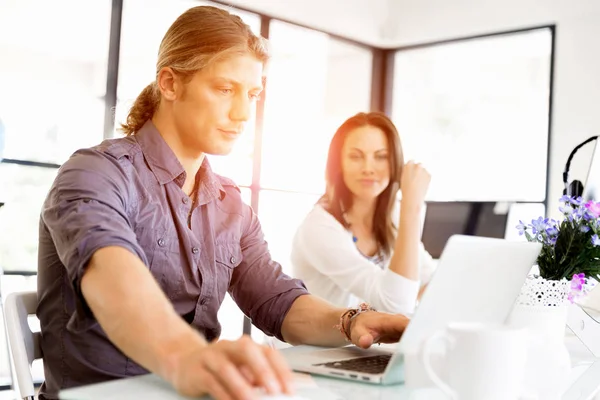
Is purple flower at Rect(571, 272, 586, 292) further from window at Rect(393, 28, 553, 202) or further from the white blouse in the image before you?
window at Rect(393, 28, 553, 202)

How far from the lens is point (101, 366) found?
1197 millimetres

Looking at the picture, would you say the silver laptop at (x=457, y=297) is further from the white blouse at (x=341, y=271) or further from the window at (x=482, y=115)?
the window at (x=482, y=115)

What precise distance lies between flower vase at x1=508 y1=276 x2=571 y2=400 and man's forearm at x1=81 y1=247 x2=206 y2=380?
1.49 ft

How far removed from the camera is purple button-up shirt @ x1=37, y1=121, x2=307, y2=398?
1.03 metres

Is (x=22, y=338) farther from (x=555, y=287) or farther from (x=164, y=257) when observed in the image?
(x=555, y=287)

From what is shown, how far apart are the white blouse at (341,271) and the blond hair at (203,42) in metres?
1.00

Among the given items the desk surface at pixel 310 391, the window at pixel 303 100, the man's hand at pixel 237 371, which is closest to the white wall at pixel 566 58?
the window at pixel 303 100

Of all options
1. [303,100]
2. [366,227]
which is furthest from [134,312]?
[303,100]

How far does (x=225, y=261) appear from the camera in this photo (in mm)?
1447

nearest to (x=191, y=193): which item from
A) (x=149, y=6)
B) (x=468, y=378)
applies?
(x=468, y=378)

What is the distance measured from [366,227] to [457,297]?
1780mm

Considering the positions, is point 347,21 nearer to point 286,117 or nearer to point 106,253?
point 286,117

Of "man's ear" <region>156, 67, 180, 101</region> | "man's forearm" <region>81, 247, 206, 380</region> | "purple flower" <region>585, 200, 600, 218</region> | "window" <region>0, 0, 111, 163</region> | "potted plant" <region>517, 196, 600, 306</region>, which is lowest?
"man's forearm" <region>81, 247, 206, 380</region>

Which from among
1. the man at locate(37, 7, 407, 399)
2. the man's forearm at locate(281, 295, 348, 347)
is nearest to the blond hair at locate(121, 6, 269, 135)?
the man at locate(37, 7, 407, 399)
